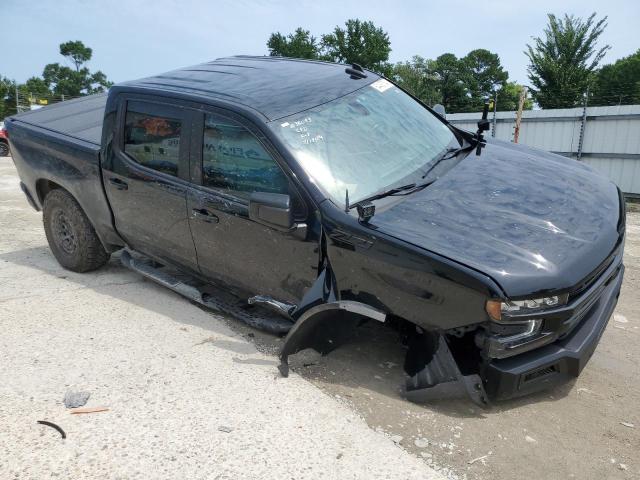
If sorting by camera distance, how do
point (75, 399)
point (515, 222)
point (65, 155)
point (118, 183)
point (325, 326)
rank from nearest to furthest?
point (515, 222), point (75, 399), point (325, 326), point (118, 183), point (65, 155)

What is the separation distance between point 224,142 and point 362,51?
2401 inches

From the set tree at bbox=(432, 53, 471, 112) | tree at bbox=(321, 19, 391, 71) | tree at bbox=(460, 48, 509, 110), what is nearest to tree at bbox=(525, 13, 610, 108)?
tree at bbox=(432, 53, 471, 112)

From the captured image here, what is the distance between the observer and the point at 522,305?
7.98 ft

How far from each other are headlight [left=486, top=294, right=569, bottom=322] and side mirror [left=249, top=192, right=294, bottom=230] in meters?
1.15

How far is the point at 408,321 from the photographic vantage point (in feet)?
9.03

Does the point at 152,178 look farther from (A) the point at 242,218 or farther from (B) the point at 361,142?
(B) the point at 361,142

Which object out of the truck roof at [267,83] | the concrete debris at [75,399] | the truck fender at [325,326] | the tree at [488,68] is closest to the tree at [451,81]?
the tree at [488,68]

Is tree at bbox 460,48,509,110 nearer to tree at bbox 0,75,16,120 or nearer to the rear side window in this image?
tree at bbox 0,75,16,120

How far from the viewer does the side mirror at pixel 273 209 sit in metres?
2.88

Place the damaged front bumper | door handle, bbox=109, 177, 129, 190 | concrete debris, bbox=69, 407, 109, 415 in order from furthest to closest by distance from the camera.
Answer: door handle, bbox=109, 177, 129, 190 → concrete debris, bbox=69, 407, 109, 415 → the damaged front bumper

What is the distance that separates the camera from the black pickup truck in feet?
8.29

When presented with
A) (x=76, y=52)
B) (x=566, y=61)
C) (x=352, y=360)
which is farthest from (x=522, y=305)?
(x=76, y=52)

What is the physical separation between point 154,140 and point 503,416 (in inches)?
116

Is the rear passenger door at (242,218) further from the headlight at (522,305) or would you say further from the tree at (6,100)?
the tree at (6,100)
